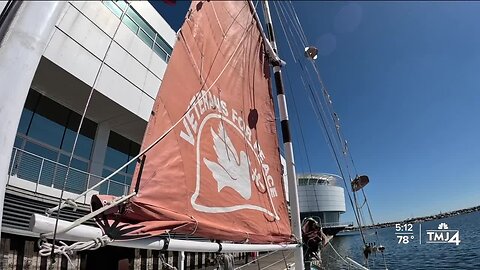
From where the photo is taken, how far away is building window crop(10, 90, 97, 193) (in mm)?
10227

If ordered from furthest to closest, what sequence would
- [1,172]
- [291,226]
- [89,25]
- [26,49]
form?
[89,25]
[291,226]
[26,49]
[1,172]

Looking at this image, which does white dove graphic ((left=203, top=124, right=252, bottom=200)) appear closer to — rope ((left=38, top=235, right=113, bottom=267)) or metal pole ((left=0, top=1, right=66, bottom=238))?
rope ((left=38, top=235, right=113, bottom=267))

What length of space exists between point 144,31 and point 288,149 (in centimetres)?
1086

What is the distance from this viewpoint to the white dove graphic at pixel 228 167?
3.93 m

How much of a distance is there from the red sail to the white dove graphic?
0.01m

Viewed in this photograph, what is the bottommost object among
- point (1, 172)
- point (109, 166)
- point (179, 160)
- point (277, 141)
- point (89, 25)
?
point (1, 172)

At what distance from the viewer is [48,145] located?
1192 centimetres

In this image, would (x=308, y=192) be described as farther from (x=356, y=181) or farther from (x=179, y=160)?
(x=179, y=160)

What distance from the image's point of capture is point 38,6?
127 cm

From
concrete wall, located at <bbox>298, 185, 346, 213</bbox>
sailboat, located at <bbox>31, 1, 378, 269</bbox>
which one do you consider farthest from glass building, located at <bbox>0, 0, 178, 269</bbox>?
concrete wall, located at <bbox>298, 185, 346, 213</bbox>

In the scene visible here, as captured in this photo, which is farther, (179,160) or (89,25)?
(89,25)

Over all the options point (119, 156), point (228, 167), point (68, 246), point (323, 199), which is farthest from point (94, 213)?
point (323, 199)

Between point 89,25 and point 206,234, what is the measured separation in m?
10.2

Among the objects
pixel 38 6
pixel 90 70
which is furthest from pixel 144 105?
pixel 38 6
